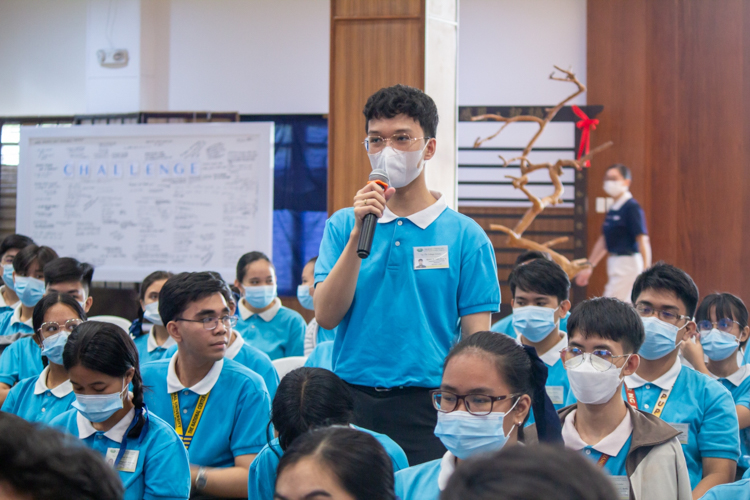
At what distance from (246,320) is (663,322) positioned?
98.1 inches

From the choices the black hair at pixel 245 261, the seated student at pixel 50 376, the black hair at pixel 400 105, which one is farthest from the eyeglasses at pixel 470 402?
the black hair at pixel 245 261

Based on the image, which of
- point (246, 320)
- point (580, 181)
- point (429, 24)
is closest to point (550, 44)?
point (580, 181)

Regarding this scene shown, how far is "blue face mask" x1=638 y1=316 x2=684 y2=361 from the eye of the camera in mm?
2494

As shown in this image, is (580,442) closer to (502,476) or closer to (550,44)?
(502,476)

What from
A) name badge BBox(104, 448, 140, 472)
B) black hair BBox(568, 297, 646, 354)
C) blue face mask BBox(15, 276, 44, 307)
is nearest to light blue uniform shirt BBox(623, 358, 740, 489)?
black hair BBox(568, 297, 646, 354)

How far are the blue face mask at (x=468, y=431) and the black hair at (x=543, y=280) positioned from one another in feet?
4.79

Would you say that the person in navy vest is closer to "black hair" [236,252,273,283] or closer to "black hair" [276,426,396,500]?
"black hair" [236,252,273,283]

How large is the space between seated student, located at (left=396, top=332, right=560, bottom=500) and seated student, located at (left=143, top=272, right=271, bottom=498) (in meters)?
0.86

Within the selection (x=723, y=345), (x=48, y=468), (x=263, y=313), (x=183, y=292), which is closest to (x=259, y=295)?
(x=263, y=313)

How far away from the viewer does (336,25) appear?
4012 millimetres

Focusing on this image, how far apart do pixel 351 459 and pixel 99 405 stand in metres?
1.16

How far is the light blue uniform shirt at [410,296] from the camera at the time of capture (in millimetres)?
1938

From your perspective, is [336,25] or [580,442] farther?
[336,25]

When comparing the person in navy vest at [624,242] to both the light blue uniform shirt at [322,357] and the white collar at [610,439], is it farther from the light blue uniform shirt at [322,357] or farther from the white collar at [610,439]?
the white collar at [610,439]
